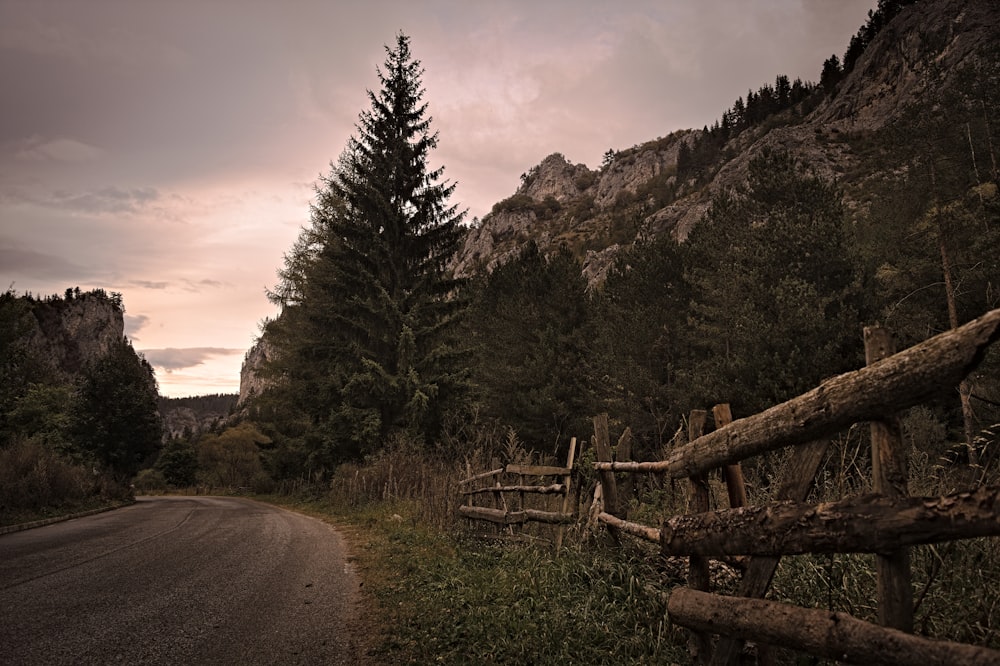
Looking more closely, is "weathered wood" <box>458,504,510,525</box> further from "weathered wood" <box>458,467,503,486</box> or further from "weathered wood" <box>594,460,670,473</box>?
"weathered wood" <box>594,460,670,473</box>

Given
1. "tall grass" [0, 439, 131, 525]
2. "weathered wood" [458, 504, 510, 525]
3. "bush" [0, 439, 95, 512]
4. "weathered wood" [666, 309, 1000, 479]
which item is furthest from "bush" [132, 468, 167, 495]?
"weathered wood" [666, 309, 1000, 479]

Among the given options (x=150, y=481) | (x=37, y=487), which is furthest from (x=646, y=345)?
(x=150, y=481)

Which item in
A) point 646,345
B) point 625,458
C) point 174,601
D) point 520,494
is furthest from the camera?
point 646,345

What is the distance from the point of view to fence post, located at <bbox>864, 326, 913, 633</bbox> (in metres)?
2.24

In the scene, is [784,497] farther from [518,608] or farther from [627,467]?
[627,467]

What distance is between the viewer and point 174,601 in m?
5.54

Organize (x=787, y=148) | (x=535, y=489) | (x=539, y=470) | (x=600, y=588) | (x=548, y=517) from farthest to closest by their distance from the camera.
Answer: (x=787, y=148) → (x=539, y=470) → (x=535, y=489) → (x=548, y=517) → (x=600, y=588)

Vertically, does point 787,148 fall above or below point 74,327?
above

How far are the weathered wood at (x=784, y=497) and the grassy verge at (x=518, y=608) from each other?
888mm

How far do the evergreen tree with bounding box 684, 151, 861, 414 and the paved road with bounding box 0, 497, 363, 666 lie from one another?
46.0 feet

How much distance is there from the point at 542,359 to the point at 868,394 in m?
24.3

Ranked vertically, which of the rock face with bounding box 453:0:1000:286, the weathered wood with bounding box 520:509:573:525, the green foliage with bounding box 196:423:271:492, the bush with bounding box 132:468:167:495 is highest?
the rock face with bounding box 453:0:1000:286

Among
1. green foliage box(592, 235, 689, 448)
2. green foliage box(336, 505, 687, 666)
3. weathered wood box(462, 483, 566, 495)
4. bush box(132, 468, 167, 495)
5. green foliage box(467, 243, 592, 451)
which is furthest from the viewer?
bush box(132, 468, 167, 495)

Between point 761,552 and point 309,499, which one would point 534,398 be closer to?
point 309,499
